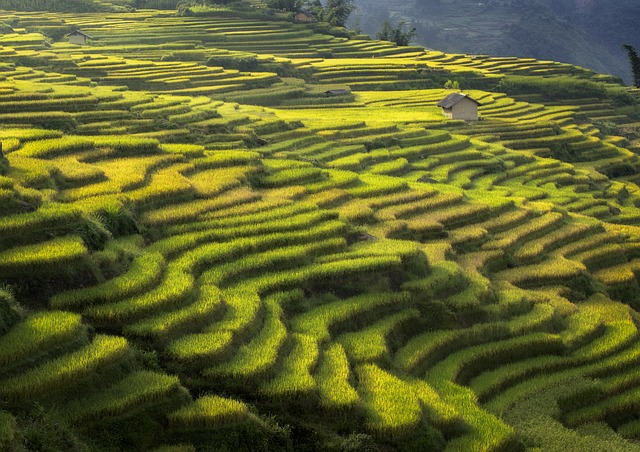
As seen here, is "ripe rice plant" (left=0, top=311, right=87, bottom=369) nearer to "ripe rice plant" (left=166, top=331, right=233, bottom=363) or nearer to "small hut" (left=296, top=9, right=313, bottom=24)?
"ripe rice plant" (left=166, top=331, right=233, bottom=363)

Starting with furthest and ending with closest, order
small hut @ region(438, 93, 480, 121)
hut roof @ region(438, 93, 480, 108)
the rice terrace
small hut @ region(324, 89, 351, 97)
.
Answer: small hut @ region(324, 89, 351, 97)
small hut @ region(438, 93, 480, 121)
hut roof @ region(438, 93, 480, 108)
the rice terrace

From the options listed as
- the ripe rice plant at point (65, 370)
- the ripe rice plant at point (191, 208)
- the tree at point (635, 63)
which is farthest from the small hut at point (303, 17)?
the ripe rice plant at point (65, 370)

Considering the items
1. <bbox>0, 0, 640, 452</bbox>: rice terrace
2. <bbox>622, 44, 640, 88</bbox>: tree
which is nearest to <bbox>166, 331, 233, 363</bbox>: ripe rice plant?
<bbox>0, 0, 640, 452</bbox>: rice terrace

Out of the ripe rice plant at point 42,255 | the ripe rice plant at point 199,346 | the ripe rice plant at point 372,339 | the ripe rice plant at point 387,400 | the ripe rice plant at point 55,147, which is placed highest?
the ripe rice plant at point 55,147

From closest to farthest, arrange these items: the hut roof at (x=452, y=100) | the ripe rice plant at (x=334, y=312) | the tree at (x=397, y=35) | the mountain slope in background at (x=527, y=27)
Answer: the ripe rice plant at (x=334, y=312)
the hut roof at (x=452, y=100)
the tree at (x=397, y=35)
the mountain slope in background at (x=527, y=27)

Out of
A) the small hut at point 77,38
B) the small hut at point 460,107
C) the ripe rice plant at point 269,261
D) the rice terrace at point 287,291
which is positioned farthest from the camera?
the small hut at point 77,38

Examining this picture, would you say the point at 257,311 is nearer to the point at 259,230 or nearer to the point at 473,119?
the point at 259,230

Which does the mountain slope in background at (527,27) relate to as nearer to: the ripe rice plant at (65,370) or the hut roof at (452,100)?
the hut roof at (452,100)
